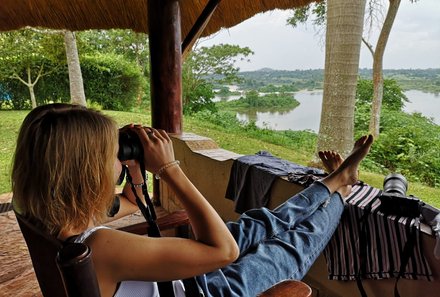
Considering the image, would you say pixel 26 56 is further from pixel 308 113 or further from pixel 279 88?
pixel 308 113

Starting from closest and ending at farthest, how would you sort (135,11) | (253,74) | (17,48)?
(135,11) < (17,48) < (253,74)

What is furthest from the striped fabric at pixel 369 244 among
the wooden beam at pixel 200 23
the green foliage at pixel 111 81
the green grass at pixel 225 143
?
the green foliage at pixel 111 81

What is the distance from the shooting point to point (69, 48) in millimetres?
6332

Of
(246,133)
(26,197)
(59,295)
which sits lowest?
(246,133)

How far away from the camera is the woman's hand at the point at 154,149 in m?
0.89

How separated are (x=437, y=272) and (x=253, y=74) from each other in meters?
7.14

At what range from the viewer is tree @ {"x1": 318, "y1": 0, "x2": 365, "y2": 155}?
300 cm

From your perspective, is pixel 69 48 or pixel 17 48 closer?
pixel 69 48

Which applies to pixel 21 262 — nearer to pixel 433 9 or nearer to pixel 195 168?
pixel 195 168

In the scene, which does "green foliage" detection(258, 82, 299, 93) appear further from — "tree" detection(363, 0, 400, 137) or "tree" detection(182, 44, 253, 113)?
"tree" detection(182, 44, 253, 113)

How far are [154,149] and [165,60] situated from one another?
1.69 m

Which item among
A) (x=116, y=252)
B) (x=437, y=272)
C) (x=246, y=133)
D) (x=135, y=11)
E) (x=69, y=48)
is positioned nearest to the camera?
(x=116, y=252)

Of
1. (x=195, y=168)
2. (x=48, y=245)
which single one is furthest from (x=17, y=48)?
(x=48, y=245)

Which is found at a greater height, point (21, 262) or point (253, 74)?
point (253, 74)
